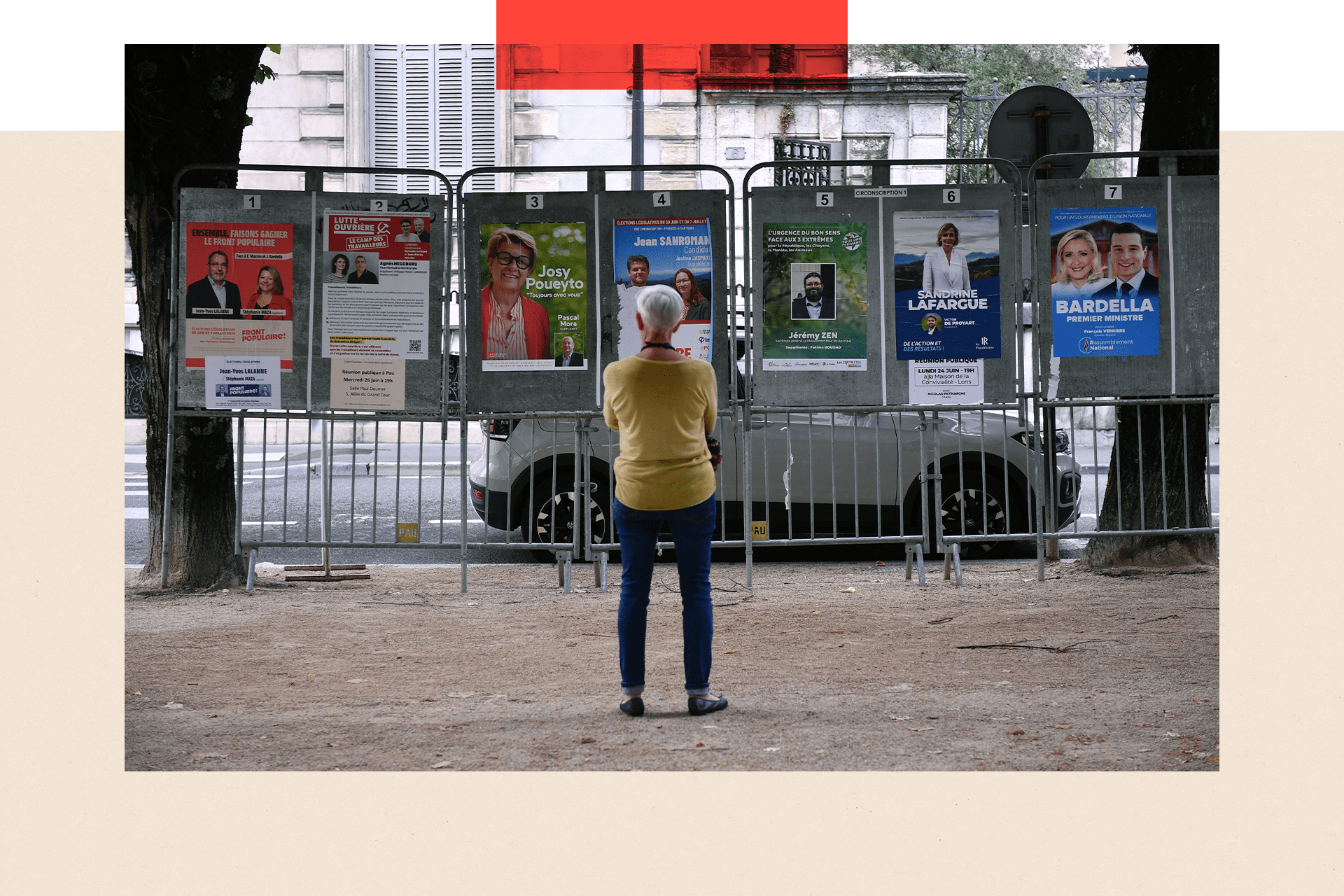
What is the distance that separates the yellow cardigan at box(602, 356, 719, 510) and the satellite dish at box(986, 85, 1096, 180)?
4275 millimetres

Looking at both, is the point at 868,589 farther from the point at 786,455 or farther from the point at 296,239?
the point at 296,239

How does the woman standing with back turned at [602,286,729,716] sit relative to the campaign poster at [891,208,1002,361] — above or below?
below

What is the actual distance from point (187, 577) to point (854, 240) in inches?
197

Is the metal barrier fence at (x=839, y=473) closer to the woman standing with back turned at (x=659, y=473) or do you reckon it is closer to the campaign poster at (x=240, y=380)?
the campaign poster at (x=240, y=380)

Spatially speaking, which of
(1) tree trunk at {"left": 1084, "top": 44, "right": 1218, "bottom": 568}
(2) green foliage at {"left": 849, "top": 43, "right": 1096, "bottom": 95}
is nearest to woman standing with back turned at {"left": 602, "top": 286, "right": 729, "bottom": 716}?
(1) tree trunk at {"left": 1084, "top": 44, "right": 1218, "bottom": 568}

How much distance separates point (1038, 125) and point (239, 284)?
5.35 m

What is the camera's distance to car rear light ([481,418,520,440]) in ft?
29.7

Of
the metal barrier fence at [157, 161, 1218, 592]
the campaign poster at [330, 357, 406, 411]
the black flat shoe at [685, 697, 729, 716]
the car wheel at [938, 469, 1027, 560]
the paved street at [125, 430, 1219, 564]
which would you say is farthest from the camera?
the paved street at [125, 430, 1219, 564]

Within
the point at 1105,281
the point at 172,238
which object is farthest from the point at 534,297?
the point at 1105,281

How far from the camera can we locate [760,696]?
5.64 m

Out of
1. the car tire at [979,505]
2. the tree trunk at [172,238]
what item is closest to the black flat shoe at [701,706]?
the tree trunk at [172,238]

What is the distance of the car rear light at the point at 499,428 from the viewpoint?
9.06 metres

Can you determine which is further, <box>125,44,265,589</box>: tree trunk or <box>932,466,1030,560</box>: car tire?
<box>932,466,1030,560</box>: car tire

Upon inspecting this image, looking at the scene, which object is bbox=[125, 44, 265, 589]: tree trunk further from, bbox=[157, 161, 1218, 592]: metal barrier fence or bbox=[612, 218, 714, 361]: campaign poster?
bbox=[612, 218, 714, 361]: campaign poster
